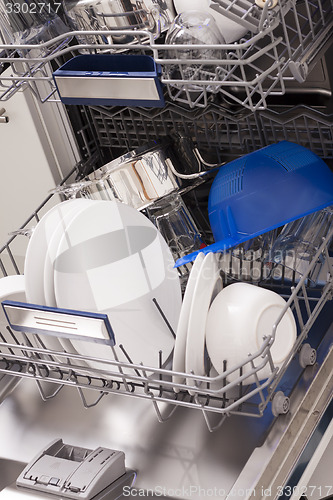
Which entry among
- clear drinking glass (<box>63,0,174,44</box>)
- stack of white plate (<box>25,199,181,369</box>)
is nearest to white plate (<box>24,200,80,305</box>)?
stack of white plate (<box>25,199,181,369</box>)

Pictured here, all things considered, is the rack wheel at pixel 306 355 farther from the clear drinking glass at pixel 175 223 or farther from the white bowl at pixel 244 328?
the clear drinking glass at pixel 175 223

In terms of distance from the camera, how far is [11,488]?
3.34 ft

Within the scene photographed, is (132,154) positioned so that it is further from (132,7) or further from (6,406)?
(6,406)

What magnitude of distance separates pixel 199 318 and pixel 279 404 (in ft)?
0.54

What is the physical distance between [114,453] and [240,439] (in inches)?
7.0

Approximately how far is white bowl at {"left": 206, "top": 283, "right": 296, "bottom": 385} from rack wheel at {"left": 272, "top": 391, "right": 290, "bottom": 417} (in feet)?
0.10

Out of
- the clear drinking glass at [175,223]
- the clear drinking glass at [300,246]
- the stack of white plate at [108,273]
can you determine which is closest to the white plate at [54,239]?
the stack of white plate at [108,273]

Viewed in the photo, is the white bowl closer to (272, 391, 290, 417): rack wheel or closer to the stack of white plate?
(272, 391, 290, 417): rack wheel

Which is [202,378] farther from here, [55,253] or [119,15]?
[119,15]

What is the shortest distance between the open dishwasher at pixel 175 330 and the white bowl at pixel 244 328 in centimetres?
2

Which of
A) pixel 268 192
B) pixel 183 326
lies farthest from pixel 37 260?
pixel 268 192

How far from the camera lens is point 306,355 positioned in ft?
3.31

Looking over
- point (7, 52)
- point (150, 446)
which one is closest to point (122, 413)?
point (150, 446)

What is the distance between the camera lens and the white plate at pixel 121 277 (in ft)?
3.38
